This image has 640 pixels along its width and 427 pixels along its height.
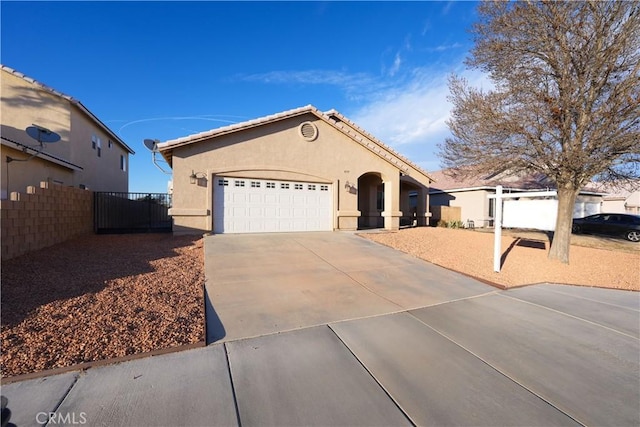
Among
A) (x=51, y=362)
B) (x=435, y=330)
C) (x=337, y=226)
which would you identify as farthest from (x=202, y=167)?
(x=435, y=330)

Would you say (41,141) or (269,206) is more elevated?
(41,141)

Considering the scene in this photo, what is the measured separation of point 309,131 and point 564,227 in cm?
1074

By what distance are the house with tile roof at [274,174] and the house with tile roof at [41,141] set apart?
15.5ft

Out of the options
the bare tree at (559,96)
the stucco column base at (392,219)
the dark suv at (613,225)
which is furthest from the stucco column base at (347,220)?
the dark suv at (613,225)

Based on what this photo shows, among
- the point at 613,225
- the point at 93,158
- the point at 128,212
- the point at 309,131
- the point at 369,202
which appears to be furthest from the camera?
the point at 369,202

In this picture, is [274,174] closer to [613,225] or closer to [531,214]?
[531,214]

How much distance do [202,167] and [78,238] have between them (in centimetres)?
531

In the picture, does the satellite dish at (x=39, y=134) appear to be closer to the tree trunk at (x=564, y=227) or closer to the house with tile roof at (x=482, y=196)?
the tree trunk at (x=564, y=227)

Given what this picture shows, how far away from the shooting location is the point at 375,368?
3115mm

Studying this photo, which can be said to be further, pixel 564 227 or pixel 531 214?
pixel 564 227

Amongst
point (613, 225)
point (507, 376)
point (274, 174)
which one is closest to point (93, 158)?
point (274, 174)

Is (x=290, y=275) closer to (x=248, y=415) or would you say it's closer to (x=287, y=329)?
(x=287, y=329)

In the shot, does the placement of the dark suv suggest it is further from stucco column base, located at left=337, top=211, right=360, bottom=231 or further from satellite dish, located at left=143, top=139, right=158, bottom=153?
satellite dish, located at left=143, top=139, right=158, bottom=153

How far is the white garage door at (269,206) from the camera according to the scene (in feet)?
38.5
